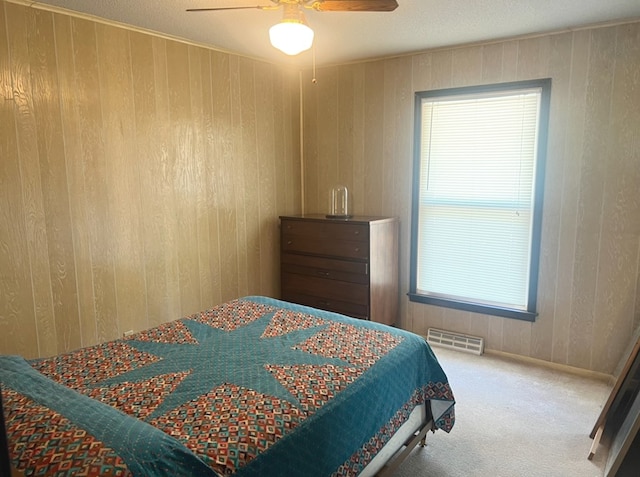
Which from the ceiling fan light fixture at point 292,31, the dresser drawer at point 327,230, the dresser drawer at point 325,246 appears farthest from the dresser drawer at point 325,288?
the ceiling fan light fixture at point 292,31

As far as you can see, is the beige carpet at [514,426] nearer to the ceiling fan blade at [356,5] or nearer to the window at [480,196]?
the window at [480,196]

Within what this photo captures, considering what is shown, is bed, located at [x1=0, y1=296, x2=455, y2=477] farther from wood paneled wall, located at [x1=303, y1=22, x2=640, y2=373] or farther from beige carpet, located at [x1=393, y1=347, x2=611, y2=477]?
wood paneled wall, located at [x1=303, y1=22, x2=640, y2=373]

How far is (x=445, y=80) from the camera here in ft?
11.6

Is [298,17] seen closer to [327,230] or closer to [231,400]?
[231,400]

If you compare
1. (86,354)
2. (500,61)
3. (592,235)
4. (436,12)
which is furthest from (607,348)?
(86,354)

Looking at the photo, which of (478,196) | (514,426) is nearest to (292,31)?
(478,196)

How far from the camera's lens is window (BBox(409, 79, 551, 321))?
3.29 metres

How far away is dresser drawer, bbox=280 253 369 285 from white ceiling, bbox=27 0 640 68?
170 cm

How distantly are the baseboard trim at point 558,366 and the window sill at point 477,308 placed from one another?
302 millimetres

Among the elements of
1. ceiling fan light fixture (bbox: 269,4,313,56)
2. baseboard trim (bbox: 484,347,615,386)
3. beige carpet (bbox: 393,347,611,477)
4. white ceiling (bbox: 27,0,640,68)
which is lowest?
beige carpet (bbox: 393,347,611,477)

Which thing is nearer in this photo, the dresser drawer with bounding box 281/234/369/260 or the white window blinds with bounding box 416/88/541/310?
the white window blinds with bounding box 416/88/541/310

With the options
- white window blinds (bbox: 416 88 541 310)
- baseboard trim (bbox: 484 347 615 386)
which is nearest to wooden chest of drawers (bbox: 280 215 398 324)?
white window blinds (bbox: 416 88 541 310)

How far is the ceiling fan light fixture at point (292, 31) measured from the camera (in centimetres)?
203

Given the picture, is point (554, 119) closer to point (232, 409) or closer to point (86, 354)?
point (232, 409)
